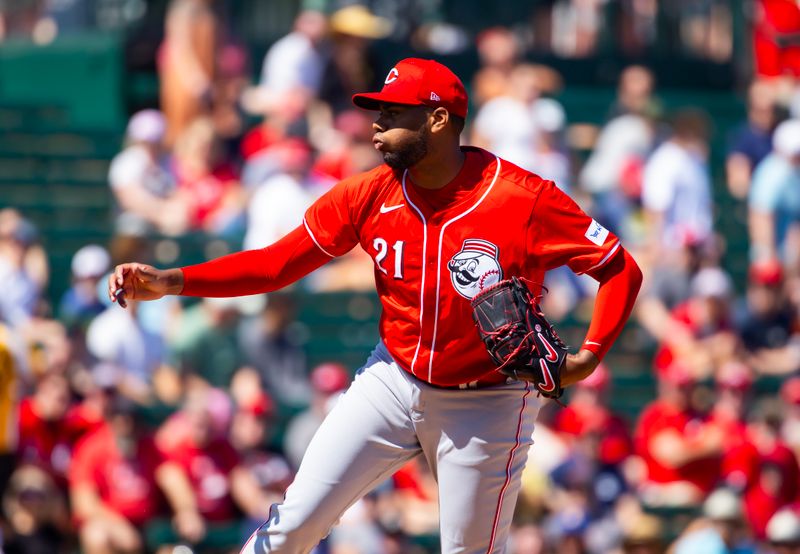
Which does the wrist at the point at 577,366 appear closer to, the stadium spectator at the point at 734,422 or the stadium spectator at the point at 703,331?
the stadium spectator at the point at 734,422

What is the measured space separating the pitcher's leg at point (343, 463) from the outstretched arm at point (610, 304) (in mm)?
664

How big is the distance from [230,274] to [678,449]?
5223 millimetres

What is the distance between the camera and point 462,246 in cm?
534

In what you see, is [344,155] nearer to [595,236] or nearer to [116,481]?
[116,481]

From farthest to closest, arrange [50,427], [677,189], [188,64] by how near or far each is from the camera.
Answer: [677,189], [188,64], [50,427]

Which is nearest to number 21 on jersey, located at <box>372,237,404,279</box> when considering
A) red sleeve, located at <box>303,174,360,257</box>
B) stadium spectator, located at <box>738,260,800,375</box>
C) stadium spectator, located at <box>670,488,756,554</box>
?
red sleeve, located at <box>303,174,360,257</box>

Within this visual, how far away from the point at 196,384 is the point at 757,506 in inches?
143

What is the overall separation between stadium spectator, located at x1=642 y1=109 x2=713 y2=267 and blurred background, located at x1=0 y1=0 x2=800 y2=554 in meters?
0.03

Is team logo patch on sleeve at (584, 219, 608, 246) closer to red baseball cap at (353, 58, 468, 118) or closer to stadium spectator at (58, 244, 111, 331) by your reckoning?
red baseball cap at (353, 58, 468, 118)

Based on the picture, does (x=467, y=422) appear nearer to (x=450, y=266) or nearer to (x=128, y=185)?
(x=450, y=266)

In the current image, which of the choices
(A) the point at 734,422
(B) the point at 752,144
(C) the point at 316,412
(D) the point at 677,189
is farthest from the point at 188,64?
(B) the point at 752,144

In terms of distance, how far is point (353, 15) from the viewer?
42.1ft

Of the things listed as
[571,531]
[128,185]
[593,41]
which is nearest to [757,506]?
[571,531]

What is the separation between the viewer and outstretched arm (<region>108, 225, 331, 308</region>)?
17.3ft
